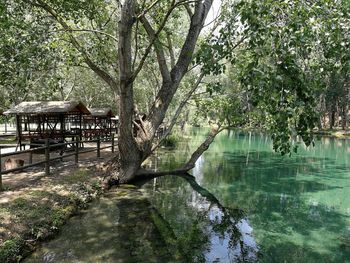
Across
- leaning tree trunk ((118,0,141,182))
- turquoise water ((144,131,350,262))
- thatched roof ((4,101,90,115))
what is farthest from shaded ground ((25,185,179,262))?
thatched roof ((4,101,90,115))

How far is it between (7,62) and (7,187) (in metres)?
4.25

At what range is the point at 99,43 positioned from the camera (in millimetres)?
14836

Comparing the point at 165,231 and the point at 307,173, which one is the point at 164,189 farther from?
the point at 307,173

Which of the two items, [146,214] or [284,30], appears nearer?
[284,30]

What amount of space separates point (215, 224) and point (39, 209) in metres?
4.94

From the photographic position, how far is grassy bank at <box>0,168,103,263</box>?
273 inches

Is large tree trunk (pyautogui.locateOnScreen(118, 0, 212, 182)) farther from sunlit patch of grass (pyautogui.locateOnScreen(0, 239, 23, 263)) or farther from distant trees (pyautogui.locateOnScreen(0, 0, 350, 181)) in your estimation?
sunlit patch of grass (pyautogui.locateOnScreen(0, 239, 23, 263))

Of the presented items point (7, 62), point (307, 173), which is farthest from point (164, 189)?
point (307, 173)

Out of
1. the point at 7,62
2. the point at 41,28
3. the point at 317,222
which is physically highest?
the point at 41,28

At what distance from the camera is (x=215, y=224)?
32.8 ft

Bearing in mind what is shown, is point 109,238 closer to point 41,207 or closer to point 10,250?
point 41,207

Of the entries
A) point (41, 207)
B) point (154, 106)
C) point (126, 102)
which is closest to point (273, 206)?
point (154, 106)

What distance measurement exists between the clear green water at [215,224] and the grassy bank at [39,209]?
13.0 inches

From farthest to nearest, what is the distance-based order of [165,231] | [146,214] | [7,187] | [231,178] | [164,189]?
[231,178]
[164,189]
[146,214]
[7,187]
[165,231]
